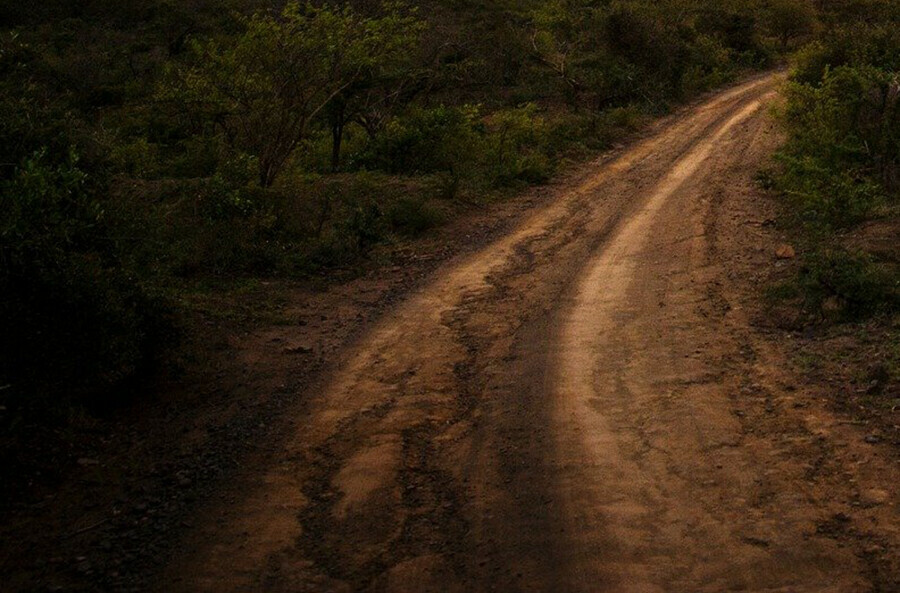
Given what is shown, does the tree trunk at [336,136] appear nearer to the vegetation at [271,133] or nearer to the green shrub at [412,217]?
the vegetation at [271,133]

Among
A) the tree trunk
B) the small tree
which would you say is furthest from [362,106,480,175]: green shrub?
the small tree

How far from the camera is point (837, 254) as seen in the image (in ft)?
30.7

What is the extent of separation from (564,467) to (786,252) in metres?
7.03

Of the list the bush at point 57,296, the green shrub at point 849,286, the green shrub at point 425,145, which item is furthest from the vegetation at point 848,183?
the bush at point 57,296

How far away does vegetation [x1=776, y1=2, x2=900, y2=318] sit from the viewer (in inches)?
354

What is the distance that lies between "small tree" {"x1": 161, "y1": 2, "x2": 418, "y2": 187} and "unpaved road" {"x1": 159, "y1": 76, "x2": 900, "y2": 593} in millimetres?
5902

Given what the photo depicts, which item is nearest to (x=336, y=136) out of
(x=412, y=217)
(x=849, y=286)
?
(x=412, y=217)

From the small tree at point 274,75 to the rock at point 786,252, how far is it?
8.27 meters

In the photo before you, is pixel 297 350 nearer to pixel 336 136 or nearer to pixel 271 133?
pixel 271 133

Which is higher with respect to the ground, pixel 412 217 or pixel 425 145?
pixel 425 145

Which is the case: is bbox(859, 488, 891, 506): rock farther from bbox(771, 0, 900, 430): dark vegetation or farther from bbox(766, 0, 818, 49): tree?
bbox(766, 0, 818, 49): tree

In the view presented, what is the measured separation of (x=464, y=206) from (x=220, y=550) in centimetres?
1162

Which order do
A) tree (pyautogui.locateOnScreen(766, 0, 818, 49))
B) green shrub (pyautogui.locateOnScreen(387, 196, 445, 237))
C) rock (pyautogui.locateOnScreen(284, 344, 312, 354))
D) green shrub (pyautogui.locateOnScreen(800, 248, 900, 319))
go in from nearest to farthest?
1. green shrub (pyautogui.locateOnScreen(800, 248, 900, 319))
2. rock (pyautogui.locateOnScreen(284, 344, 312, 354))
3. green shrub (pyautogui.locateOnScreen(387, 196, 445, 237))
4. tree (pyautogui.locateOnScreen(766, 0, 818, 49))

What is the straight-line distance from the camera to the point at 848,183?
42.5ft
